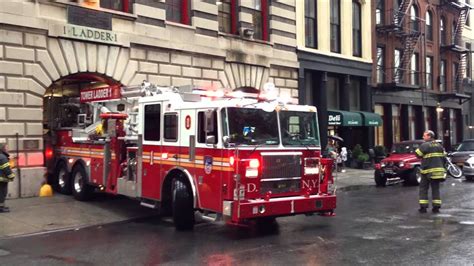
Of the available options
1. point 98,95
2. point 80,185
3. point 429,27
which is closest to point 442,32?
point 429,27

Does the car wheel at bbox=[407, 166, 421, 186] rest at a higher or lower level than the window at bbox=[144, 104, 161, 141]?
lower

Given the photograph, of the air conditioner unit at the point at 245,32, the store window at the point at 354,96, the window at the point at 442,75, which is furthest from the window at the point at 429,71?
the air conditioner unit at the point at 245,32

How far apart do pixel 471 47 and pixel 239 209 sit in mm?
39216

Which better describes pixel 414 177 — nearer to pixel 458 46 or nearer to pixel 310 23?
pixel 310 23

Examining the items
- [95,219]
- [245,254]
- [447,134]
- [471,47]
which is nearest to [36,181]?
[95,219]

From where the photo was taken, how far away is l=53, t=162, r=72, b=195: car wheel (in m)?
14.6

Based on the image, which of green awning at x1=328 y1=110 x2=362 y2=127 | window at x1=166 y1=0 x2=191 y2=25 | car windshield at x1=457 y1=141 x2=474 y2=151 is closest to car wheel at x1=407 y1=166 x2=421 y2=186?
car windshield at x1=457 y1=141 x2=474 y2=151

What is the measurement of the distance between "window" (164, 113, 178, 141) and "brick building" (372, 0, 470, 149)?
21894mm

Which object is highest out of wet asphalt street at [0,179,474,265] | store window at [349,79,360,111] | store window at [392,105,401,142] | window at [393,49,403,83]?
window at [393,49,403,83]

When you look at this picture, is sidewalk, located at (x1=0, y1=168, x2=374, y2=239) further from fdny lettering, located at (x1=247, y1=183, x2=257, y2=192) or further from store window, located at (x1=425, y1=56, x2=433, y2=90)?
store window, located at (x1=425, y1=56, x2=433, y2=90)

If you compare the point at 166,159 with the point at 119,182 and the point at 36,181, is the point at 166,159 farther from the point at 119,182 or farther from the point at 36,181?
the point at 36,181

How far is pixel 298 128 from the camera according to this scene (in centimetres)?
1022

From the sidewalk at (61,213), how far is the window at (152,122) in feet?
6.72

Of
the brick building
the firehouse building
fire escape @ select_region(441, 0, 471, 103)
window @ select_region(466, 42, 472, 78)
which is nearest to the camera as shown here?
the firehouse building
